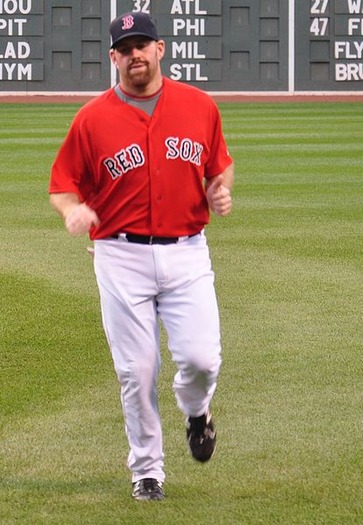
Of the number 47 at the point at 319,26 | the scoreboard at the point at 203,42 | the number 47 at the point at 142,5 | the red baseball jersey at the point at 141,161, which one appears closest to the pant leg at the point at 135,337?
the red baseball jersey at the point at 141,161

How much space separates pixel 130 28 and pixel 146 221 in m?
0.75

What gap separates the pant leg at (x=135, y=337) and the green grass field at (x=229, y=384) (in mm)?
224

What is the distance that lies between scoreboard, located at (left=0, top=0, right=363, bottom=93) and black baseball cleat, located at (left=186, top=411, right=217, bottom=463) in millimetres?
29640

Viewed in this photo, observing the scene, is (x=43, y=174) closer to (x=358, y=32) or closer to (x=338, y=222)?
(x=338, y=222)

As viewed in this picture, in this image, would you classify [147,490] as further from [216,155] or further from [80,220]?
[216,155]

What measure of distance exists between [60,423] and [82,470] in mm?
798

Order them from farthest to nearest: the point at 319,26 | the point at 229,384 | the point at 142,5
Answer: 1. the point at 319,26
2. the point at 142,5
3. the point at 229,384

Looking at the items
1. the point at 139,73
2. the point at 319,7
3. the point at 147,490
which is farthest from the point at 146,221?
the point at 319,7

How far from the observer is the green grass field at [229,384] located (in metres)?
5.25

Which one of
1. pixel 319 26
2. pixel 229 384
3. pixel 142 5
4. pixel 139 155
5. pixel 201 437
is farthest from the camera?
pixel 319 26

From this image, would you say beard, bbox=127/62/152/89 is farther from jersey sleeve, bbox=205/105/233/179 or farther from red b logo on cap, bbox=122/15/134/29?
jersey sleeve, bbox=205/105/233/179

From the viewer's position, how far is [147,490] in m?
5.24

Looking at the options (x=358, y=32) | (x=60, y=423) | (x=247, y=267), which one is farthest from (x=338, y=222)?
(x=358, y=32)

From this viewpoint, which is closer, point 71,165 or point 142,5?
→ point 71,165
